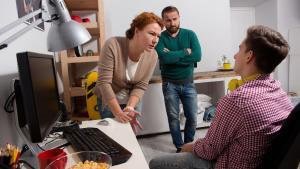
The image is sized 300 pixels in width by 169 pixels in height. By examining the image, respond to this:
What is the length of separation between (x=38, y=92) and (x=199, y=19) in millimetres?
2748

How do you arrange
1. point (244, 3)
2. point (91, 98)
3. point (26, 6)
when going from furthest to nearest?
point (244, 3) < point (91, 98) < point (26, 6)

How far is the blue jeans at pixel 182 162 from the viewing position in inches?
44.9

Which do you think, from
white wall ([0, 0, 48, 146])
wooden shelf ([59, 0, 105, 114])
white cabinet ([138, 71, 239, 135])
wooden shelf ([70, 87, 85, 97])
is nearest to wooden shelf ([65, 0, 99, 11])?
wooden shelf ([59, 0, 105, 114])

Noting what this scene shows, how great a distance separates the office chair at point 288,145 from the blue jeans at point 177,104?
1575 millimetres

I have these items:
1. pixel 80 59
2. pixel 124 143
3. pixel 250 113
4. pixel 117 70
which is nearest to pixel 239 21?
pixel 80 59

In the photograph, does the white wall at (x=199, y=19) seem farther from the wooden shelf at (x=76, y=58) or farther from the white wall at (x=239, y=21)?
the white wall at (x=239, y=21)

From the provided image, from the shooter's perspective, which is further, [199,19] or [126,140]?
[199,19]

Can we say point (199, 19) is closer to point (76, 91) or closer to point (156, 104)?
point (156, 104)

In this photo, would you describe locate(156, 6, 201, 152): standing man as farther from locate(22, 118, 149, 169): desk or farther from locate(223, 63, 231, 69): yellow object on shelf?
locate(22, 118, 149, 169): desk

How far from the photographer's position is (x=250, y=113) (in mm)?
905

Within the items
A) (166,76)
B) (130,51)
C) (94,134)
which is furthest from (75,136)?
(166,76)

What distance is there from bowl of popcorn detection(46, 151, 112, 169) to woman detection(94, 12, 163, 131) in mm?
549

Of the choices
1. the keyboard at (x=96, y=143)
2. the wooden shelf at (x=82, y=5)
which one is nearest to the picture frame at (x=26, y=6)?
the keyboard at (x=96, y=143)

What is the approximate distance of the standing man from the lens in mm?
2357
